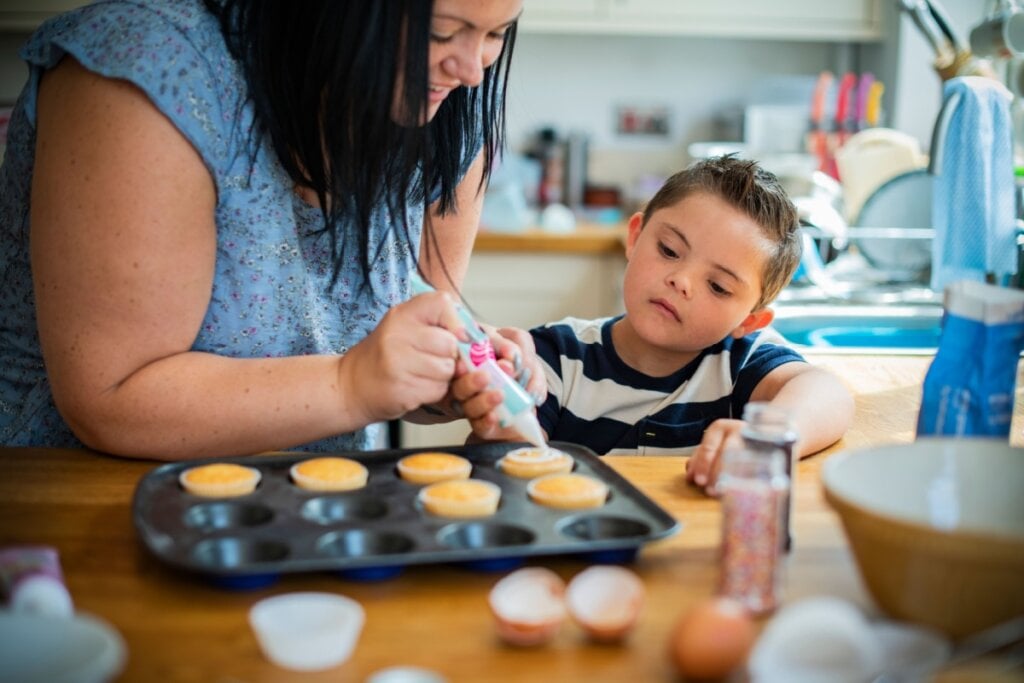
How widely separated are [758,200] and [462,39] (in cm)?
57

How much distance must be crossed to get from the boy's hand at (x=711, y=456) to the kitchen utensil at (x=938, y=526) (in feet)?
0.65

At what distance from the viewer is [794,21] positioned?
A: 3398 millimetres

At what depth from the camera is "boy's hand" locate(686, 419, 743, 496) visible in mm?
998

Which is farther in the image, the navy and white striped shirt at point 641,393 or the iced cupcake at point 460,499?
the navy and white striped shirt at point 641,393

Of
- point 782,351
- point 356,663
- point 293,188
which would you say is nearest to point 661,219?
point 782,351

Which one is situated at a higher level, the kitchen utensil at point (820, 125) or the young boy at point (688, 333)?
the kitchen utensil at point (820, 125)

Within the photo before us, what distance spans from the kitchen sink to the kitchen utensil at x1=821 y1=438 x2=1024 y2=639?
132 cm

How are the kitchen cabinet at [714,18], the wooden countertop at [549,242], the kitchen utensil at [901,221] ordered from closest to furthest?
1. the kitchen utensil at [901,221]
2. the wooden countertop at [549,242]
3. the kitchen cabinet at [714,18]

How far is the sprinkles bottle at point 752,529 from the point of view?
0.74m

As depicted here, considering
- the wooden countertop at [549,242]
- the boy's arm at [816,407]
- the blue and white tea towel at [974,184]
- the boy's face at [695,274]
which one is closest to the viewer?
the boy's arm at [816,407]

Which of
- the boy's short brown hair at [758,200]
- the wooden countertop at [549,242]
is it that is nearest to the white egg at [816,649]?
the boy's short brown hair at [758,200]

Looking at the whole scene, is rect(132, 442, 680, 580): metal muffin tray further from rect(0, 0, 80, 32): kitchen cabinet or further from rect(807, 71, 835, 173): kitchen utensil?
rect(0, 0, 80, 32): kitchen cabinet

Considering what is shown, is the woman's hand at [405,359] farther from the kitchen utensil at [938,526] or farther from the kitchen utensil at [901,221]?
the kitchen utensil at [901,221]

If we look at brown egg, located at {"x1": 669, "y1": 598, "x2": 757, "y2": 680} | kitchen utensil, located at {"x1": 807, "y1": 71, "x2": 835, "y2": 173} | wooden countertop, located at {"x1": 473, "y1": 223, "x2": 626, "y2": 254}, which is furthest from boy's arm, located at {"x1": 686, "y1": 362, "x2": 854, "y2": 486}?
kitchen utensil, located at {"x1": 807, "y1": 71, "x2": 835, "y2": 173}
